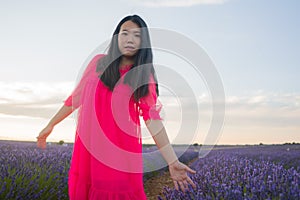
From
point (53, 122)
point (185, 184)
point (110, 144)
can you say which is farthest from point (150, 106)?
point (53, 122)

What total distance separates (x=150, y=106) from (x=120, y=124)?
0.66 feet

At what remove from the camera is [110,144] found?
222 cm

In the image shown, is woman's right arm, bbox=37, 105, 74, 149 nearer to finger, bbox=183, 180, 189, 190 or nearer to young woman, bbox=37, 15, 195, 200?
young woman, bbox=37, 15, 195, 200

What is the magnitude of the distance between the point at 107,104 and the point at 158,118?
308mm

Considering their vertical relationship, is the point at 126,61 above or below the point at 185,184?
above

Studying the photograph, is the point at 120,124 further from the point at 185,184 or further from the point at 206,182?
the point at 206,182

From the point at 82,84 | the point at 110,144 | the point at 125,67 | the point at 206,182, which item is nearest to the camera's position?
the point at 110,144

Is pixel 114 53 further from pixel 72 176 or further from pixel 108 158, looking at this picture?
pixel 72 176

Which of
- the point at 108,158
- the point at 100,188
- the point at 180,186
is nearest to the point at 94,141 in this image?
the point at 108,158

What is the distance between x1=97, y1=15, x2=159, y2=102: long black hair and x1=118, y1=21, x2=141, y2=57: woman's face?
0.03 metres

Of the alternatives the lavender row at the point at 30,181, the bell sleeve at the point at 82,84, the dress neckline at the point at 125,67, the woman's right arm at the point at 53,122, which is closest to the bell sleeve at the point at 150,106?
the dress neckline at the point at 125,67

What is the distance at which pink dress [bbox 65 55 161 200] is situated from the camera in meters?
2.20

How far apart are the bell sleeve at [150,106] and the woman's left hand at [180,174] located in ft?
0.94

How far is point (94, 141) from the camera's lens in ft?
7.36
